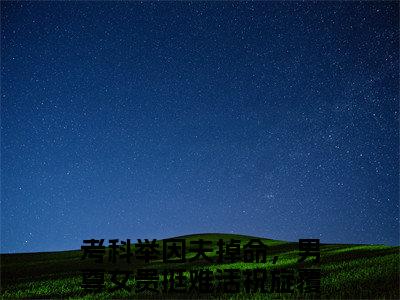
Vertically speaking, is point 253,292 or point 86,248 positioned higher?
point 86,248

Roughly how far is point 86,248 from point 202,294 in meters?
7.13

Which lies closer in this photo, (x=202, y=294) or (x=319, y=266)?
(x=202, y=294)

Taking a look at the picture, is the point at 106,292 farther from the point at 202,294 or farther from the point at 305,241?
the point at 305,241

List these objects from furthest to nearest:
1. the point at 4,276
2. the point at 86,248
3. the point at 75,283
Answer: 1. the point at 4,276
2. the point at 75,283
3. the point at 86,248

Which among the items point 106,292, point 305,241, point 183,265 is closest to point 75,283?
point 106,292

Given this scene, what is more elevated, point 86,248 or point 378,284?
point 86,248

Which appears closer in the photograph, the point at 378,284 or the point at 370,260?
the point at 378,284

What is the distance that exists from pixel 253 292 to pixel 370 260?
36.2ft

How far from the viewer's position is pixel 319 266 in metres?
27.6

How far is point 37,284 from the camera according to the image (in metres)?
27.9

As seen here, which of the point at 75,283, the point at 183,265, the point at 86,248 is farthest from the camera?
the point at 183,265

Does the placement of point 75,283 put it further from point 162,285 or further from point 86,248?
point 162,285

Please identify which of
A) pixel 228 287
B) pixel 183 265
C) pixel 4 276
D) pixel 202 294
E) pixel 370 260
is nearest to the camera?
pixel 202 294

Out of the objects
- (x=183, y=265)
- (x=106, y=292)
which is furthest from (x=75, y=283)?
(x=183, y=265)
